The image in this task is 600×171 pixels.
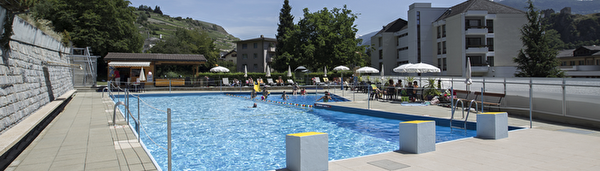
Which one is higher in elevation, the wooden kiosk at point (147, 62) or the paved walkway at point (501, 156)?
the wooden kiosk at point (147, 62)

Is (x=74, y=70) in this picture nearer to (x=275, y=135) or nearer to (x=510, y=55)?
(x=275, y=135)

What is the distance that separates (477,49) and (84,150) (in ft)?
121

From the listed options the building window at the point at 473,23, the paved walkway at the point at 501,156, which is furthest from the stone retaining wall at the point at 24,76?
the building window at the point at 473,23

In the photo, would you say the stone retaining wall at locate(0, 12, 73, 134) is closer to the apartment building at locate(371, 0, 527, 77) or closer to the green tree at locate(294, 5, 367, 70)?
the green tree at locate(294, 5, 367, 70)

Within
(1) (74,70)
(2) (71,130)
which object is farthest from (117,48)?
(2) (71,130)

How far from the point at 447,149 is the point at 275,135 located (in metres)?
5.41

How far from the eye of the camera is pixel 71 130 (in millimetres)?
7535

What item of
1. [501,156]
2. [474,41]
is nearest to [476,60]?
[474,41]

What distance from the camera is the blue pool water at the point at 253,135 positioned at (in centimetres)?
720

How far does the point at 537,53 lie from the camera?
2972cm

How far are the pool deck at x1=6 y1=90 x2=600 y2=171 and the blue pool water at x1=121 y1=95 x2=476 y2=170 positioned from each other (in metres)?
0.96

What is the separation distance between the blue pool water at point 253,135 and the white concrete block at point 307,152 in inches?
103

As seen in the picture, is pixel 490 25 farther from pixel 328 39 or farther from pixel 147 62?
pixel 147 62

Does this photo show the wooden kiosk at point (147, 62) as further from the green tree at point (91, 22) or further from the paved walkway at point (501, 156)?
the paved walkway at point (501, 156)
